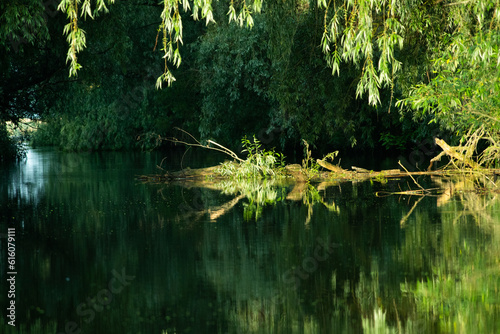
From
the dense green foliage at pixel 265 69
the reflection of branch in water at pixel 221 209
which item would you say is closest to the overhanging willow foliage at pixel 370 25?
the dense green foliage at pixel 265 69

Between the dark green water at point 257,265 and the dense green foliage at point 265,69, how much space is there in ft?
6.00

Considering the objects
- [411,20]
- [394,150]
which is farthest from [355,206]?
[394,150]

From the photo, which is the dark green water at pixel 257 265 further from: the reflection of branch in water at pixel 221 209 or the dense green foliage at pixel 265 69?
the dense green foliage at pixel 265 69

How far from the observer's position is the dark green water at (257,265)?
566 cm

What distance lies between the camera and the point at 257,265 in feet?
25.1

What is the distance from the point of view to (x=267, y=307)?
600cm

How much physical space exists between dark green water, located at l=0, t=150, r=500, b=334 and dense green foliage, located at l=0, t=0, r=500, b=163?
1827 millimetres

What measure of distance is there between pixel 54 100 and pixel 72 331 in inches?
820

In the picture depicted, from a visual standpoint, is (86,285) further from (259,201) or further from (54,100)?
(54,100)

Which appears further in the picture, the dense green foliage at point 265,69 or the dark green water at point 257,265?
the dense green foliage at point 265,69

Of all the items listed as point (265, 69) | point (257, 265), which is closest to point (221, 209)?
point (257, 265)

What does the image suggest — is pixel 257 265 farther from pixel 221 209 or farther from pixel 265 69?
pixel 265 69

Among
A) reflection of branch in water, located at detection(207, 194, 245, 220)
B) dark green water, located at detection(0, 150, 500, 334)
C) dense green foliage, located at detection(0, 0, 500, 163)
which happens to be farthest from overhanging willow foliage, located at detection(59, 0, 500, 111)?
reflection of branch in water, located at detection(207, 194, 245, 220)

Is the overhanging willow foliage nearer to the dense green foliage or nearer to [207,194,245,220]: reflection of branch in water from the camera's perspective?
the dense green foliage
